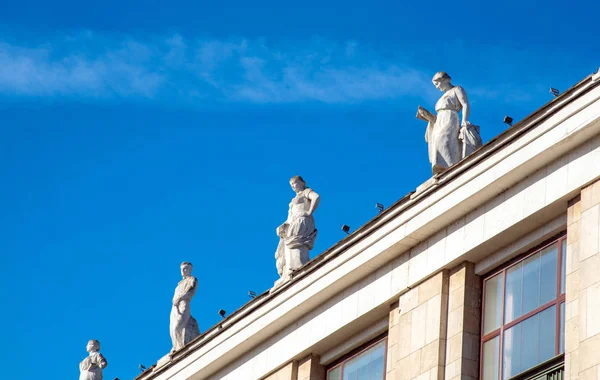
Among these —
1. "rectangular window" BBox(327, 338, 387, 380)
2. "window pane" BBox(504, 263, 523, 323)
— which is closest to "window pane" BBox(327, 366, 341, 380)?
"rectangular window" BBox(327, 338, 387, 380)

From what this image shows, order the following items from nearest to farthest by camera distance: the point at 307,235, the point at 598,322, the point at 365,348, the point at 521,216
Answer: the point at 598,322 → the point at 521,216 → the point at 365,348 → the point at 307,235

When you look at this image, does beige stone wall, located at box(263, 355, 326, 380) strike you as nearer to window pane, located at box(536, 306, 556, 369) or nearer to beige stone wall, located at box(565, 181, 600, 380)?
window pane, located at box(536, 306, 556, 369)

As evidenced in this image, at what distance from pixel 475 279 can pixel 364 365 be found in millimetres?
3418

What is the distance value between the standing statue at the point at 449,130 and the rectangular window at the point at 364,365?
3653 millimetres

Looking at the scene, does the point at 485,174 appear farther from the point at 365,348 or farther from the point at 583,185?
the point at 365,348

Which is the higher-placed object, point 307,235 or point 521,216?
point 307,235

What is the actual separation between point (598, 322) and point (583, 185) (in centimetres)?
264

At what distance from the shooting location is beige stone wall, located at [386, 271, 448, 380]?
29.1 meters

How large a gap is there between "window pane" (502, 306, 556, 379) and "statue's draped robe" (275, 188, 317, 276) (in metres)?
7.67

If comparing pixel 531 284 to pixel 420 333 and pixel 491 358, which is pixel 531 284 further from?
pixel 420 333

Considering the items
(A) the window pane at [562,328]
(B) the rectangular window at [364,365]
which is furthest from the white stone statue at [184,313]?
(A) the window pane at [562,328]

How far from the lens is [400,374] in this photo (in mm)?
29766

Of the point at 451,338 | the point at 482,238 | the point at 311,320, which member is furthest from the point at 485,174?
the point at 311,320

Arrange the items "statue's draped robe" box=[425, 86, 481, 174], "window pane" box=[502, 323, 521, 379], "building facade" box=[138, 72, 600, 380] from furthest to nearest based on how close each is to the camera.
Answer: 1. "statue's draped robe" box=[425, 86, 481, 174]
2. "window pane" box=[502, 323, 521, 379]
3. "building facade" box=[138, 72, 600, 380]
